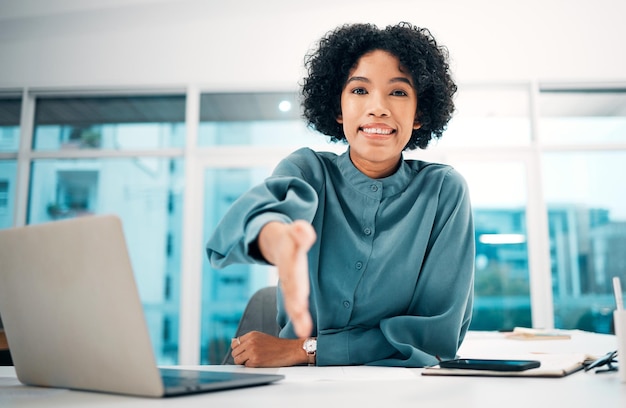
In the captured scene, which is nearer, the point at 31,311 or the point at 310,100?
the point at 31,311

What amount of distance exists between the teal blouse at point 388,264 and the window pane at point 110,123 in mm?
4352

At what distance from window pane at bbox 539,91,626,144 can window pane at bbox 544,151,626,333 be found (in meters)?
0.16

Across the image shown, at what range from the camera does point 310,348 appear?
4.25 feet

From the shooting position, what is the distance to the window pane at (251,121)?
5414 mm

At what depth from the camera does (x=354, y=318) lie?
133 cm

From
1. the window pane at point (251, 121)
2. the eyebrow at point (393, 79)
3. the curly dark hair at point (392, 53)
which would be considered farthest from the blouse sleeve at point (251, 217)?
the window pane at point (251, 121)

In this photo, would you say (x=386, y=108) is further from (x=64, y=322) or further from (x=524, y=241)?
(x=524, y=241)

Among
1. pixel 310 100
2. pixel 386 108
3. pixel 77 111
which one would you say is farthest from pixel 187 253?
pixel 386 108

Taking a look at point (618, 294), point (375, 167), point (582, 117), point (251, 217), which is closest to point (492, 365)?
point (618, 294)

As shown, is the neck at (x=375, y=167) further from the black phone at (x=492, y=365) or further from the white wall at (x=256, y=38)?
the white wall at (x=256, y=38)

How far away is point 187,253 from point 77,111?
71.7 inches

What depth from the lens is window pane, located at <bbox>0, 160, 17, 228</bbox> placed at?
5.65m

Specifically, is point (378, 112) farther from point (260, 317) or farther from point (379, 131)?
point (260, 317)

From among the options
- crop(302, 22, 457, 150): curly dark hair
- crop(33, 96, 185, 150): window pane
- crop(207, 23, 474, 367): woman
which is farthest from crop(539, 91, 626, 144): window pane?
crop(207, 23, 474, 367): woman
